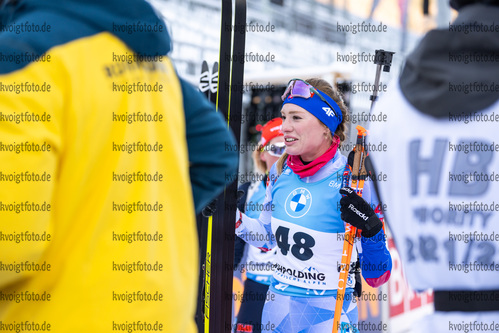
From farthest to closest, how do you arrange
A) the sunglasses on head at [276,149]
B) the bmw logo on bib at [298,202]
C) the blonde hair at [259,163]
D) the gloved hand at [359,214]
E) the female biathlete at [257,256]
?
the blonde hair at [259,163]
the sunglasses on head at [276,149]
the female biathlete at [257,256]
the bmw logo on bib at [298,202]
the gloved hand at [359,214]

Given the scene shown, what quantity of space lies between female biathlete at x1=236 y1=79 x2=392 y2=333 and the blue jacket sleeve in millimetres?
1291

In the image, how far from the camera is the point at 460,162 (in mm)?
1516

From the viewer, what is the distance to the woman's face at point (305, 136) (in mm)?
3115

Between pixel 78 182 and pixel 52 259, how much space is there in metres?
0.19

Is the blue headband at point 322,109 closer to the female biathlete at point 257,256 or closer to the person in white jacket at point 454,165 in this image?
the female biathlete at point 257,256

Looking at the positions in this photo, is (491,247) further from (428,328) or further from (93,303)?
(93,303)

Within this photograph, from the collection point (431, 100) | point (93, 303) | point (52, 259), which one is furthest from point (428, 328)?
point (52, 259)

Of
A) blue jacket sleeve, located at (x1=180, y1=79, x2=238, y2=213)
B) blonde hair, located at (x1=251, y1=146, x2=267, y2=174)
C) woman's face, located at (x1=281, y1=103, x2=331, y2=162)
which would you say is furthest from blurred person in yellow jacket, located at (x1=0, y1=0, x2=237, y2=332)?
blonde hair, located at (x1=251, y1=146, x2=267, y2=174)

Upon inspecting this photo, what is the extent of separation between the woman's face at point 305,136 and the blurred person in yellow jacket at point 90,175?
1.77 metres

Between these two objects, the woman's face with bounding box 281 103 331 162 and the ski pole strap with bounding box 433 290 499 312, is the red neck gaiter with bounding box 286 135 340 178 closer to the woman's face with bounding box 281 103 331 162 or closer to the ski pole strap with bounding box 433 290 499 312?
the woman's face with bounding box 281 103 331 162

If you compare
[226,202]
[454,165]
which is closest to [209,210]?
[226,202]

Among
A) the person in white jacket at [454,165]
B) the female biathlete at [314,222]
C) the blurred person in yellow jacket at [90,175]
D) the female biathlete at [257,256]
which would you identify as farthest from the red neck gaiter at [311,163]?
the blurred person in yellow jacket at [90,175]

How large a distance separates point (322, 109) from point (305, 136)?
195 millimetres

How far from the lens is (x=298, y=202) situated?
10.0ft
